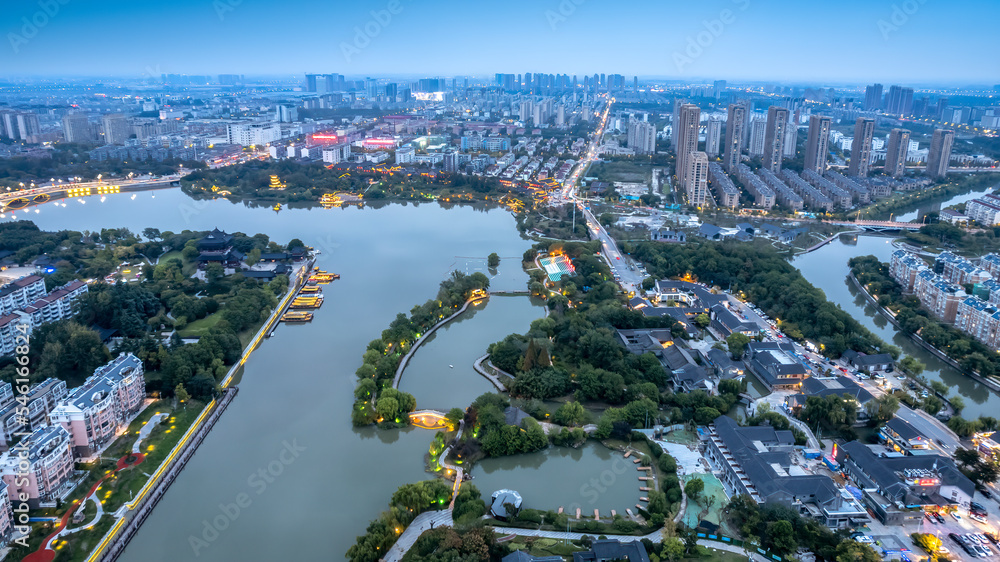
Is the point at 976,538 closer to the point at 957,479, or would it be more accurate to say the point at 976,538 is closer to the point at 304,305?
the point at 957,479

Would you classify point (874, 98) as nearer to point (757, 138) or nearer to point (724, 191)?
point (757, 138)

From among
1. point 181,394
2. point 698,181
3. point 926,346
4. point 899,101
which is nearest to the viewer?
point 181,394

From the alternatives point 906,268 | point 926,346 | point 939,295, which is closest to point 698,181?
point 906,268

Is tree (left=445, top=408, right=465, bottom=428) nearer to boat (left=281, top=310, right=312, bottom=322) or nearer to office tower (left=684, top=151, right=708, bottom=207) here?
boat (left=281, top=310, right=312, bottom=322)

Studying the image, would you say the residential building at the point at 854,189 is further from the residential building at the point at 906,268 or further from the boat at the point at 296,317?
the boat at the point at 296,317

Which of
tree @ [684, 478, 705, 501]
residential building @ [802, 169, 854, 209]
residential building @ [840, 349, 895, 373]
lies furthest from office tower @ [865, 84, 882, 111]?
tree @ [684, 478, 705, 501]

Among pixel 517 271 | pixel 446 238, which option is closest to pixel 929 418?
pixel 517 271

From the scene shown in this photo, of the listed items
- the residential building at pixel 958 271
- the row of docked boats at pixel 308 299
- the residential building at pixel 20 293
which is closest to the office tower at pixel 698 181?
the residential building at pixel 958 271
